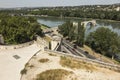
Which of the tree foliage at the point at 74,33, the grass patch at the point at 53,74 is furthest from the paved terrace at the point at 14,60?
the tree foliage at the point at 74,33

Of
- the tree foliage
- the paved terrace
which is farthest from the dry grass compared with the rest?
the tree foliage

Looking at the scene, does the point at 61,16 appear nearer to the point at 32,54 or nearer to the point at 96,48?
the point at 96,48

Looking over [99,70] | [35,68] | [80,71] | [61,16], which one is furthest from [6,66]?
[61,16]

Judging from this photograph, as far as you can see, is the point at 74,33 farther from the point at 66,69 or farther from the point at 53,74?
the point at 53,74

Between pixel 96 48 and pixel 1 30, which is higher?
pixel 1 30

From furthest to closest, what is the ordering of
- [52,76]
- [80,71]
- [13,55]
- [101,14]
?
[101,14] < [13,55] < [80,71] < [52,76]

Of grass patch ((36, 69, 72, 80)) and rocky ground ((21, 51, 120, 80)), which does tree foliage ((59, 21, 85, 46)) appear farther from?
grass patch ((36, 69, 72, 80))

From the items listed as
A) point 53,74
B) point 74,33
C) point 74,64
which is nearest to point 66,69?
point 74,64
